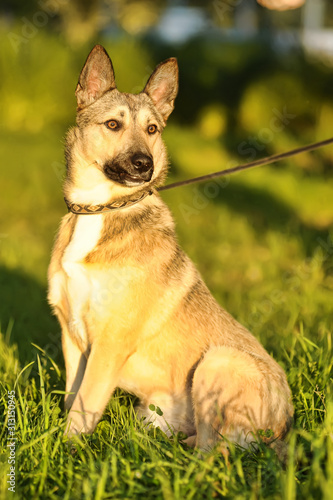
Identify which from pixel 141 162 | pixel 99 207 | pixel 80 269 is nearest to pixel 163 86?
pixel 141 162

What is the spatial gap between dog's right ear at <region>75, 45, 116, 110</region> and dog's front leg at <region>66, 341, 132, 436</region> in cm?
150

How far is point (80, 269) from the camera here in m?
3.02

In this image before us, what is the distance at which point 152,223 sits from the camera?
323 cm

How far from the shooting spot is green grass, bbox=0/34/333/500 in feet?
7.93

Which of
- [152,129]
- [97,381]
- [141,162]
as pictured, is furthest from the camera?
[152,129]

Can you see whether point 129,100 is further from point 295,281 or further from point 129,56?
point 129,56

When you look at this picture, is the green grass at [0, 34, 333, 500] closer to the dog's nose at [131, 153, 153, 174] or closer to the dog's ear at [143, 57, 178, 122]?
the dog's nose at [131, 153, 153, 174]

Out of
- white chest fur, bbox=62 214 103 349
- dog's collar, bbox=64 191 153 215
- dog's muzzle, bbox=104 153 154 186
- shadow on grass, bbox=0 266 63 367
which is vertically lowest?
shadow on grass, bbox=0 266 63 367

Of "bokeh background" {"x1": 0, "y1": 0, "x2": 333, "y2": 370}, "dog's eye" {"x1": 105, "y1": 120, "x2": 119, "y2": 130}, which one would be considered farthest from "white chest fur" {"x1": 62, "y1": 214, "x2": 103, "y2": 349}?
"bokeh background" {"x1": 0, "y1": 0, "x2": 333, "y2": 370}

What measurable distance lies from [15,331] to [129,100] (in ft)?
7.15

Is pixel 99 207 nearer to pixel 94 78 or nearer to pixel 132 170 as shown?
pixel 132 170

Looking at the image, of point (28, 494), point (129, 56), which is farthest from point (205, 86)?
point (28, 494)

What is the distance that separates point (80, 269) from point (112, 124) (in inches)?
36.0

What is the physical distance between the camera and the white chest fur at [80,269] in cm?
300
